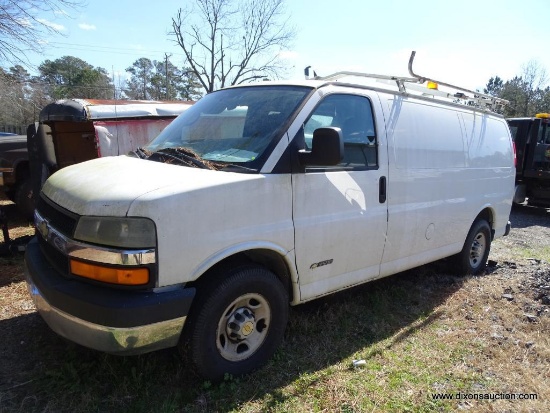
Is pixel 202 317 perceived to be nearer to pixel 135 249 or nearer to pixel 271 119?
pixel 135 249

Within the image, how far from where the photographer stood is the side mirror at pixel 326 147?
109 inches

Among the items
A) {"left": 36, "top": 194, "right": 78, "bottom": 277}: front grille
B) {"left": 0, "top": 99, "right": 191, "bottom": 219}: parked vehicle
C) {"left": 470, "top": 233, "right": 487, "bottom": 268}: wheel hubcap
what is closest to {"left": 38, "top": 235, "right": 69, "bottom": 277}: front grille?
{"left": 36, "top": 194, "right": 78, "bottom": 277}: front grille

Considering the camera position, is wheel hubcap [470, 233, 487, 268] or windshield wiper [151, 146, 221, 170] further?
wheel hubcap [470, 233, 487, 268]

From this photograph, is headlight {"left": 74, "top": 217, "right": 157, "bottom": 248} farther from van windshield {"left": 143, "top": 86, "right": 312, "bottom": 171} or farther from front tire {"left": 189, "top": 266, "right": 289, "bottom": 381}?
van windshield {"left": 143, "top": 86, "right": 312, "bottom": 171}

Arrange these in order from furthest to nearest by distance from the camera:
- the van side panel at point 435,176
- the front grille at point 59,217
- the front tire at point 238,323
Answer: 1. the van side panel at point 435,176
2. the front tire at point 238,323
3. the front grille at point 59,217

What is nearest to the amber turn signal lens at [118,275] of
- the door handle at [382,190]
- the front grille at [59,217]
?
the front grille at [59,217]

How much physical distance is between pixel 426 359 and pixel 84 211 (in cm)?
275

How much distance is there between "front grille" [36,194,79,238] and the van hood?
37 mm

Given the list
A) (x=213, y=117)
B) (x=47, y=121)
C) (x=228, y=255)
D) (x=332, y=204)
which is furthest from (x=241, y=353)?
(x=47, y=121)

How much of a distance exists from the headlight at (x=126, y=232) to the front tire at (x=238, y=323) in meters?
0.54

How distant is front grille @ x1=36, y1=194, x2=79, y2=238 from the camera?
8.05ft

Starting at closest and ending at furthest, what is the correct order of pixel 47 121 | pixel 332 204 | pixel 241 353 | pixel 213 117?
1. pixel 241 353
2. pixel 332 204
3. pixel 213 117
4. pixel 47 121

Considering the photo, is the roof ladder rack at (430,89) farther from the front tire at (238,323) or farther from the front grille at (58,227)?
the front grille at (58,227)

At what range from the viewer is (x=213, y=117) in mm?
3398
